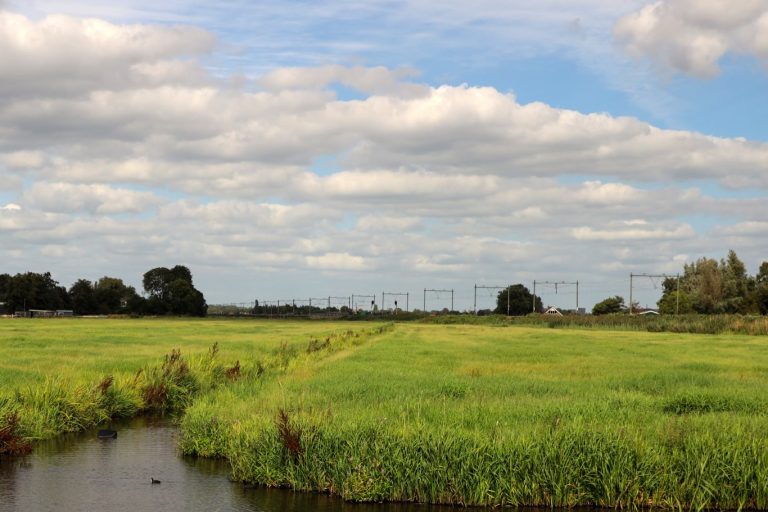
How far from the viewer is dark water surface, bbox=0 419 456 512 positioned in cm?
1503

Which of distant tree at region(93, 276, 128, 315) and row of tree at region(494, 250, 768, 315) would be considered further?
A: distant tree at region(93, 276, 128, 315)

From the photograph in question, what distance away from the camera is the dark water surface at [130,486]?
15031 mm

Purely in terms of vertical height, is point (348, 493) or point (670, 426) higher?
point (670, 426)

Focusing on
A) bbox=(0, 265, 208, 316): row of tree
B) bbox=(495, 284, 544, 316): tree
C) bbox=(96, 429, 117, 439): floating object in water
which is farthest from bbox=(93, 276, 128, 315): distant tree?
bbox=(96, 429, 117, 439): floating object in water

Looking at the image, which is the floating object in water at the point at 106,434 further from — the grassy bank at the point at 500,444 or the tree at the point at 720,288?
the tree at the point at 720,288

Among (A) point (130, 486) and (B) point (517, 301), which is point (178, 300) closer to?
(B) point (517, 301)

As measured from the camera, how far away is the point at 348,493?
613 inches

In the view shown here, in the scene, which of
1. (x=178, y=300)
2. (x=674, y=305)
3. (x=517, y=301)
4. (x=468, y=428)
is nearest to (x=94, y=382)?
(x=468, y=428)

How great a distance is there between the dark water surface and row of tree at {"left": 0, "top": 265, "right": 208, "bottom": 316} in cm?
16100

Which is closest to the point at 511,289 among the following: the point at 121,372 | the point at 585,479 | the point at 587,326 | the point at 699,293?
the point at 699,293

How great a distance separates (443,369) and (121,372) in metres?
13.0

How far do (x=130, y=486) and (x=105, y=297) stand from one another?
18130 centimetres

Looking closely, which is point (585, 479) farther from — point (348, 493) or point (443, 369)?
point (443, 369)

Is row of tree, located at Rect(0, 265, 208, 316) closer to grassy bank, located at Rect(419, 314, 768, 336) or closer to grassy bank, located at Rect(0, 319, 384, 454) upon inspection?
grassy bank, located at Rect(419, 314, 768, 336)
